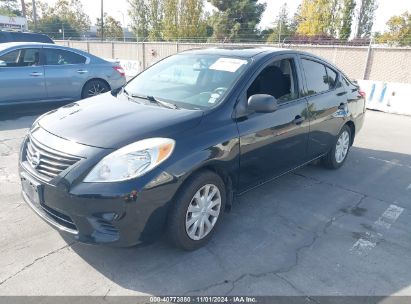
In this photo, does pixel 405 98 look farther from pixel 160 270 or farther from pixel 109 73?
Answer: pixel 160 270

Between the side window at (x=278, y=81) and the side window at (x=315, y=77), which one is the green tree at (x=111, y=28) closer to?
the side window at (x=315, y=77)

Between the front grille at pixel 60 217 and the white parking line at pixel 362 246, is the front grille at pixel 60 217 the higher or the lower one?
the higher one

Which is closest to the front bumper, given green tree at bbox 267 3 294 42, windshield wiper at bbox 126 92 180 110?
windshield wiper at bbox 126 92 180 110

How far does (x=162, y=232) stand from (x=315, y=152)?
2.60m

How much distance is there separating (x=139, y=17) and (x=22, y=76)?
1256 inches

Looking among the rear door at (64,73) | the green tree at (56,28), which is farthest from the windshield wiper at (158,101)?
the green tree at (56,28)

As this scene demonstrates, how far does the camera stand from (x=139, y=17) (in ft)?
120

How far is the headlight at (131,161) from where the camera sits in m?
2.57

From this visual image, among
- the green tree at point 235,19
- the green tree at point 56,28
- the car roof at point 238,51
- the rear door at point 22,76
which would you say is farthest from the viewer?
the green tree at point 56,28

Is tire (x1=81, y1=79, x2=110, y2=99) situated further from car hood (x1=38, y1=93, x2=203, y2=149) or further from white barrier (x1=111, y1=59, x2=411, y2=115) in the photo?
white barrier (x1=111, y1=59, x2=411, y2=115)

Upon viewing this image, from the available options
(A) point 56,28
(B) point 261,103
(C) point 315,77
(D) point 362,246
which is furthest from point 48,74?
(A) point 56,28

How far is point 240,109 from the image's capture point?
3352 mm

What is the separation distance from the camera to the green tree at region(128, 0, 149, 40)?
3594 centimetres

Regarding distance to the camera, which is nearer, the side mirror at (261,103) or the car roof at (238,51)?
the side mirror at (261,103)
